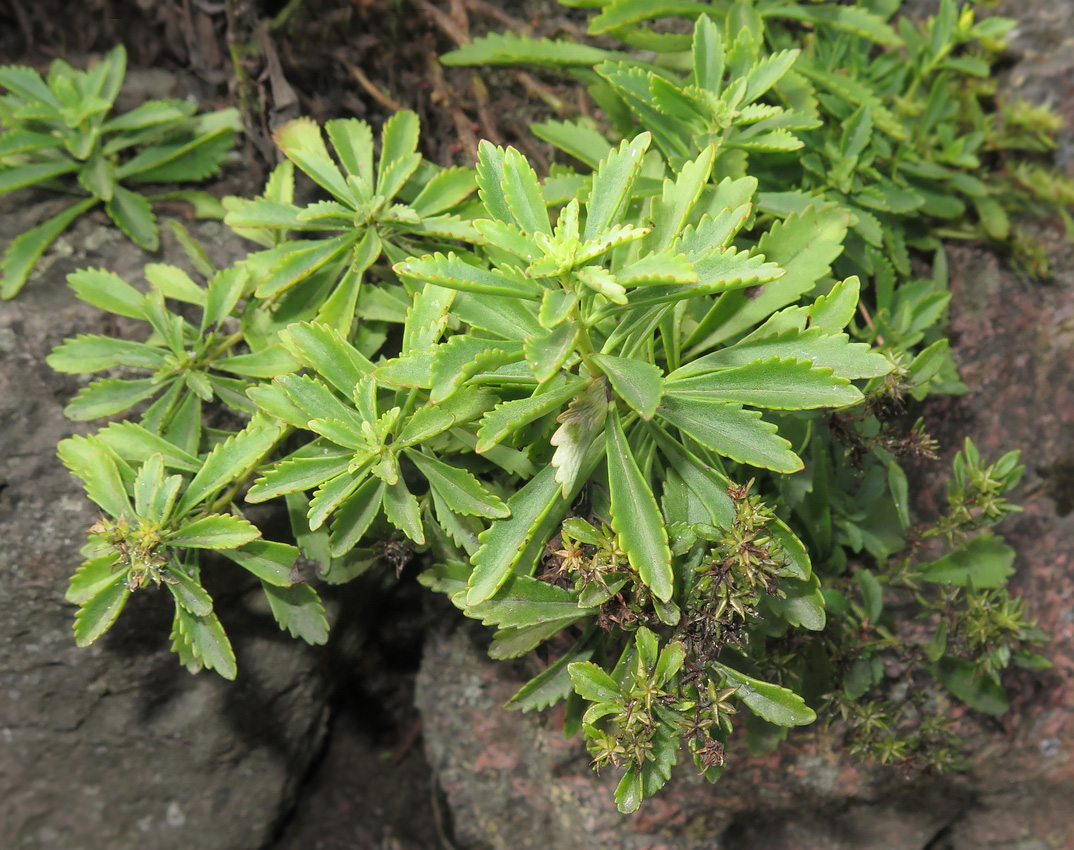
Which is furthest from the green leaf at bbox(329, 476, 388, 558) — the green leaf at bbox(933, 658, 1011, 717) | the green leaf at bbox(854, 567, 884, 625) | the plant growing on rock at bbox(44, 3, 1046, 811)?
the green leaf at bbox(933, 658, 1011, 717)

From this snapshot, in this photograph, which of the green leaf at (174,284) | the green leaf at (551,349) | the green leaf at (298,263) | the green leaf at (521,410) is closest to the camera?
the green leaf at (551,349)

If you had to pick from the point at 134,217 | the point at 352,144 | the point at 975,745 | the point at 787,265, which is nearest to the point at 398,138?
the point at 352,144

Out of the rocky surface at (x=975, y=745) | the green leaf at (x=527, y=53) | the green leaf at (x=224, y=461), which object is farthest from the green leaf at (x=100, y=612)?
the green leaf at (x=527, y=53)

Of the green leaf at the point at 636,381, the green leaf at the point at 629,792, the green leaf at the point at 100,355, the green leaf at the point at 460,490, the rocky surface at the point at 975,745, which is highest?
the green leaf at the point at 636,381

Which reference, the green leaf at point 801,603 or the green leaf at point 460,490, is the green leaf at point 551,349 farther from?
the green leaf at point 801,603

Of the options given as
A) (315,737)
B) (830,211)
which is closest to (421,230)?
(830,211)

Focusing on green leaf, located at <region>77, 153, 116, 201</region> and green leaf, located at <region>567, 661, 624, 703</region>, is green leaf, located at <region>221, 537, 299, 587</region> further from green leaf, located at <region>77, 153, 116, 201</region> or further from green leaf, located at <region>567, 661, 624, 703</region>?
green leaf, located at <region>77, 153, 116, 201</region>
